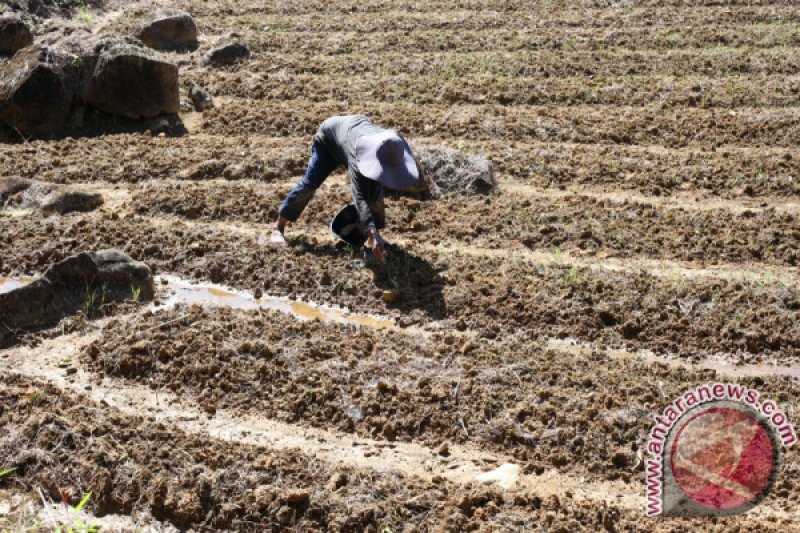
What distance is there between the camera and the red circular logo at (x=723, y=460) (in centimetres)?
521

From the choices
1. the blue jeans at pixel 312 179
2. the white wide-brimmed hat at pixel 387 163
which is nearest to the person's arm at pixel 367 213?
the white wide-brimmed hat at pixel 387 163

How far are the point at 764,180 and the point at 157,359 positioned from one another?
5.47 meters

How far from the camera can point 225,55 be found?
1284 cm

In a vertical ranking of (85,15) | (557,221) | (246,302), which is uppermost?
(85,15)

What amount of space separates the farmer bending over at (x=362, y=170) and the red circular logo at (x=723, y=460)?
269cm

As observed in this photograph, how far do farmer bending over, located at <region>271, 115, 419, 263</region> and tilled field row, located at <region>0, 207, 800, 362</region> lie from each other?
0.97 feet

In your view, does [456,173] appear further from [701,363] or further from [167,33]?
[167,33]

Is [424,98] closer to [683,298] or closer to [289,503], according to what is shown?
[683,298]

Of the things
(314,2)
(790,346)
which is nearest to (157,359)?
(790,346)

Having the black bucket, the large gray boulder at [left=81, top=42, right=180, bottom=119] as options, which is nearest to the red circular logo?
the black bucket

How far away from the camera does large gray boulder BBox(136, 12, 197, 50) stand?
13.5 m

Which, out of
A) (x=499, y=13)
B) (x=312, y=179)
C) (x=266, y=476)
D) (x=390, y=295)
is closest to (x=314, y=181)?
(x=312, y=179)

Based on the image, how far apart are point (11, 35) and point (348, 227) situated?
6.93m

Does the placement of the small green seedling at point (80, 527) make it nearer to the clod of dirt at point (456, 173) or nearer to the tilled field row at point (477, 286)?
the tilled field row at point (477, 286)
